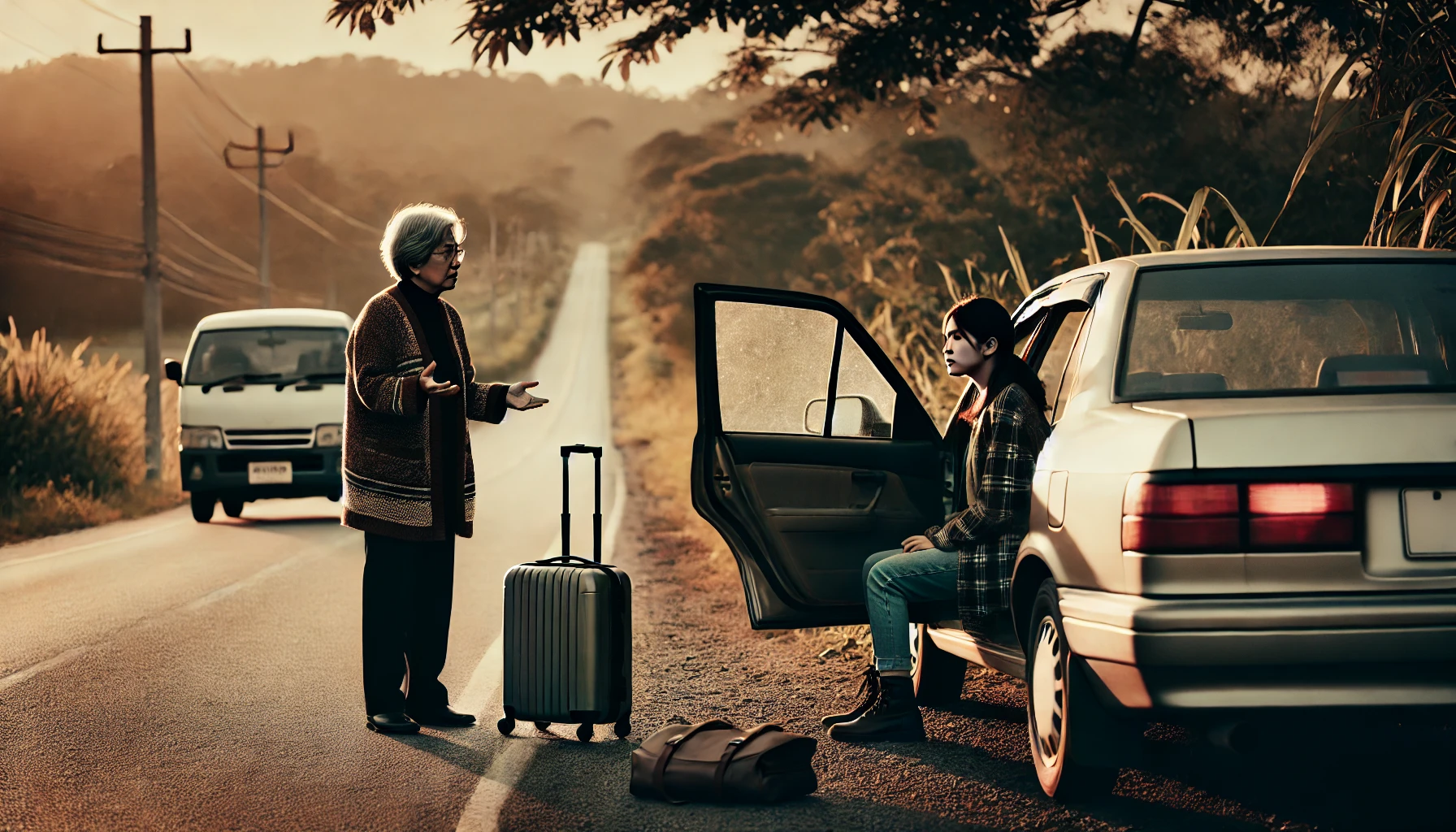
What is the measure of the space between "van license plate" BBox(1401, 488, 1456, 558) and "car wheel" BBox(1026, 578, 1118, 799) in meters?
0.98

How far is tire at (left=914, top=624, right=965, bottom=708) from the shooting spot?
644 cm

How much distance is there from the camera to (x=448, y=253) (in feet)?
19.9

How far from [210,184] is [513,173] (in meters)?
62.4

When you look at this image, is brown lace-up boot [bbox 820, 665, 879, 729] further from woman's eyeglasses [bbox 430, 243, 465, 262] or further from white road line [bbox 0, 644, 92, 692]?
white road line [bbox 0, 644, 92, 692]

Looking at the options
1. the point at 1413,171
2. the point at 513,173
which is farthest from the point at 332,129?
the point at 1413,171

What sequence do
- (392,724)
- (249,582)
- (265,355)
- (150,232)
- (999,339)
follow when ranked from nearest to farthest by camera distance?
(999,339)
(392,724)
(249,582)
(265,355)
(150,232)

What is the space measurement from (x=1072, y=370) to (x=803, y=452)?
127 centimetres

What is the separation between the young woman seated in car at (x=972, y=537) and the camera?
514 cm

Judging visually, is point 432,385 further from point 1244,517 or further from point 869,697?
point 1244,517

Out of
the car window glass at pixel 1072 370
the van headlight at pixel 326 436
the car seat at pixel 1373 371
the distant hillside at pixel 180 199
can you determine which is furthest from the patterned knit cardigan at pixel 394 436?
the distant hillside at pixel 180 199

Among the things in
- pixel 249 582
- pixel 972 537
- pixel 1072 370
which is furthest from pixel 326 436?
pixel 1072 370

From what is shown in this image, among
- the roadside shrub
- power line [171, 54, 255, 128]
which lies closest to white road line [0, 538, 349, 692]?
the roadside shrub

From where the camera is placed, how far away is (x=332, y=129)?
171375 millimetres

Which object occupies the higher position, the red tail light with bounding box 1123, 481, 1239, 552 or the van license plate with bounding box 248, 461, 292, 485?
the red tail light with bounding box 1123, 481, 1239, 552
